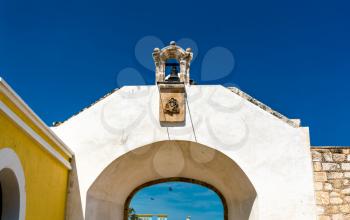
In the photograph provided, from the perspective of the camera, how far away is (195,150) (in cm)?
764

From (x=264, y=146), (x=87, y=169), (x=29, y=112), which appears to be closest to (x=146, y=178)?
(x=87, y=169)

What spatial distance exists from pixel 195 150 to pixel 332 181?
8.14ft

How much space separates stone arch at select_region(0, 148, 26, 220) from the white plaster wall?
2049 mm

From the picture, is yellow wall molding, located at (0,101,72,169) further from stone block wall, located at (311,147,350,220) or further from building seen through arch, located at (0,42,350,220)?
stone block wall, located at (311,147,350,220)

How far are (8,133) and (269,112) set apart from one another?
181 inches

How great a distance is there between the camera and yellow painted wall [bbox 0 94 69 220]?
15.7ft

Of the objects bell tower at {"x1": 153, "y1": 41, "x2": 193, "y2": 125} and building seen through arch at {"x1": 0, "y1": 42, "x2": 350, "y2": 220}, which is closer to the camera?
building seen through arch at {"x1": 0, "y1": 42, "x2": 350, "y2": 220}

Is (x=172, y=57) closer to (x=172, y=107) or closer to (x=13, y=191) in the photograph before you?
(x=172, y=107)

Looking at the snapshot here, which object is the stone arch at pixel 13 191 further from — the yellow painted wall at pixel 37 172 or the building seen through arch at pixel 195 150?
the building seen through arch at pixel 195 150

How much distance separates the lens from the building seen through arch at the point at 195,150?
6.87 meters

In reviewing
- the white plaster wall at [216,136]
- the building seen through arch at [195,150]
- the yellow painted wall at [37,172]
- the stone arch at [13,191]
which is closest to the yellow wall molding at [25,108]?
the yellow painted wall at [37,172]

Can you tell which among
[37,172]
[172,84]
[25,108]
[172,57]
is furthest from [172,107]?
[25,108]

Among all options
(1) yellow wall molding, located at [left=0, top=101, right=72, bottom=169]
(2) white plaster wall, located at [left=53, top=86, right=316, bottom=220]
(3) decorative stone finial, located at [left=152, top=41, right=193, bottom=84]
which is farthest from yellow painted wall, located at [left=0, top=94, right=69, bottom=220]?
(3) decorative stone finial, located at [left=152, top=41, right=193, bottom=84]

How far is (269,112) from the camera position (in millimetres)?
7406
